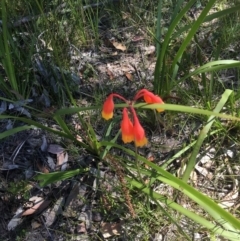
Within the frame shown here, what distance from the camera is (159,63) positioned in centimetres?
184

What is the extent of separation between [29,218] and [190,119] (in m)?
0.91

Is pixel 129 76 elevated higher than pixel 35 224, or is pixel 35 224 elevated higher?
pixel 129 76

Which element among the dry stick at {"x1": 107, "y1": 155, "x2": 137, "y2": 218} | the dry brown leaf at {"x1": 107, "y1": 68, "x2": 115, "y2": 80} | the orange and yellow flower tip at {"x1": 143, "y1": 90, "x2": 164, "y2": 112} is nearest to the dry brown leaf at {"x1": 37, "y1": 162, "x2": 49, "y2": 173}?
the dry stick at {"x1": 107, "y1": 155, "x2": 137, "y2": 218}

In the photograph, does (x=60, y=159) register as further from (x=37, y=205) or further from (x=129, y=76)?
(x=129, y=76)

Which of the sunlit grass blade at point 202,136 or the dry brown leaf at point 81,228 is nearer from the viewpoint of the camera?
→ the sunlit grass blade at point 202,136

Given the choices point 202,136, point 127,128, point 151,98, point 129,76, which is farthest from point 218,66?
point 129,76

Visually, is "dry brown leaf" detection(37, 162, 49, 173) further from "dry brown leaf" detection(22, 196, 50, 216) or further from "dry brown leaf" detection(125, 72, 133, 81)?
"dry brown leaf" detection(125, 72, 133, 81)

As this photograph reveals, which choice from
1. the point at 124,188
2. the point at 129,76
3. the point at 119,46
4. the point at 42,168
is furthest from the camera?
the point at 119,46

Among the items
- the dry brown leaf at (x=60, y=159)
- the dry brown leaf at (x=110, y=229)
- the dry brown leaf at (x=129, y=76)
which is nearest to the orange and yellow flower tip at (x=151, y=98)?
the dry brown leaf at (x=110, y=229)

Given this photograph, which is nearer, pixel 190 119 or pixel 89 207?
pixel 89 207

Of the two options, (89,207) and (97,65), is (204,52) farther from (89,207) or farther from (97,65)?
(89,207)

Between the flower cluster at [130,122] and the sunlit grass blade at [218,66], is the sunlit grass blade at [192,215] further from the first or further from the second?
the sunlit grass blade at [218,66]

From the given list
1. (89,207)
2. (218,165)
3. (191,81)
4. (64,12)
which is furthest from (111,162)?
(64,12)

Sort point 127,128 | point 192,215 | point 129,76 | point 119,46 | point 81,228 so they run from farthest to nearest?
point 119,46, point 129,76, point 81,228, point 192,215, point 127,128
